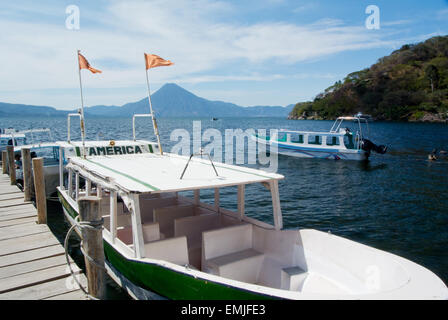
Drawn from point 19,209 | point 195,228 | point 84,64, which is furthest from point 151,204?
point 84,64

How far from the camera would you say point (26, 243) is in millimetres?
8195

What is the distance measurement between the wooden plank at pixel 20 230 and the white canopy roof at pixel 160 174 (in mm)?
1875

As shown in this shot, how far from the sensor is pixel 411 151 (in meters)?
38.4

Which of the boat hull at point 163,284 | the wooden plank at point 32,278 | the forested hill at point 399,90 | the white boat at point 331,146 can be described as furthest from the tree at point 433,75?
the wooden plank at point 32,278

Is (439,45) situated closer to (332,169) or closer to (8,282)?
(332,169)

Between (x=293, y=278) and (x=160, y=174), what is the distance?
351 cm

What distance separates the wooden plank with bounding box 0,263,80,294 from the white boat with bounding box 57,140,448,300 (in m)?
1.06

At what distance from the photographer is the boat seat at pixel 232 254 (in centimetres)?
693

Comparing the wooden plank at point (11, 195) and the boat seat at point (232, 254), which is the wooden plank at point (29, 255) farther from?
the wooden plank at point (11, 195)

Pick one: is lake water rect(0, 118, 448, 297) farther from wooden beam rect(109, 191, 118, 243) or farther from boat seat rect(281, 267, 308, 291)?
wooden beam rect(109, 191, 118, 243)

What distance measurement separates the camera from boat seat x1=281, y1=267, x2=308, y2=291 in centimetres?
652

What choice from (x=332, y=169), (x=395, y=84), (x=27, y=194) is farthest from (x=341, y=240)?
(x=395, y=84)

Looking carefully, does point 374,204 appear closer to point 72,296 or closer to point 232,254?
point 232,254

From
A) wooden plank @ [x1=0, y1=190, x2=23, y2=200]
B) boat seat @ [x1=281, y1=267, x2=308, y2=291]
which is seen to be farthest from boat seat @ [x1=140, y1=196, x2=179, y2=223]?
wooden plank @ [x1=0, y1=190, x2=23, y2=200]
